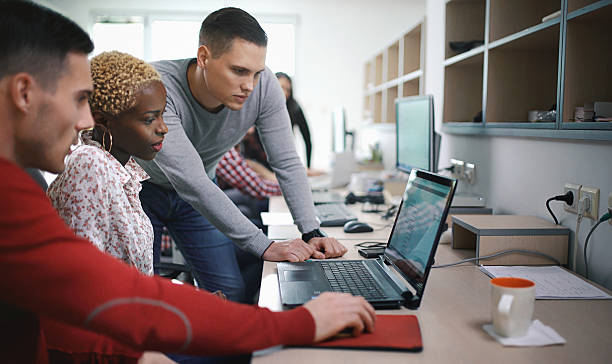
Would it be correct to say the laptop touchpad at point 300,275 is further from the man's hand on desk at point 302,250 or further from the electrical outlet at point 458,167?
the electrical outlet at point 458,167

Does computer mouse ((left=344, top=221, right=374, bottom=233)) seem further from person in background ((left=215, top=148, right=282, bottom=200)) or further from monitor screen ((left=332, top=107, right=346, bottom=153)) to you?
monitor screen ((left=332, top=107, right=346, bottom=153))

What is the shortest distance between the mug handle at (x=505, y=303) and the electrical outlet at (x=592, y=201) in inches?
24.3

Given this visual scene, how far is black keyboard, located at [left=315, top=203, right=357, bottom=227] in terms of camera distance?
77.5 inches

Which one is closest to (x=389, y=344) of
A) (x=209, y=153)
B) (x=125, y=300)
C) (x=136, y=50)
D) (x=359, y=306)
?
(x=359, y=306)

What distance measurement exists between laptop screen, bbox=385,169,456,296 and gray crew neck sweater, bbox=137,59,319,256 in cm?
38

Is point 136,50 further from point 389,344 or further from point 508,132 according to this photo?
point 389,344

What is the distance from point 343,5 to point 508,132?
513 cm

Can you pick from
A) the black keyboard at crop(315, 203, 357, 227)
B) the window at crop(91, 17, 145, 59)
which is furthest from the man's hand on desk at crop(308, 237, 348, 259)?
the window at crop(91, 17, 145, 59)

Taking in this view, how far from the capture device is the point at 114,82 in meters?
1.21

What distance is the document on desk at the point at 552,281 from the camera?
3.73 ft

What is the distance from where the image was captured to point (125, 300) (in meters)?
0.69

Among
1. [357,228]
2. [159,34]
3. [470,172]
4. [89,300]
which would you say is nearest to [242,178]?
[357,228]

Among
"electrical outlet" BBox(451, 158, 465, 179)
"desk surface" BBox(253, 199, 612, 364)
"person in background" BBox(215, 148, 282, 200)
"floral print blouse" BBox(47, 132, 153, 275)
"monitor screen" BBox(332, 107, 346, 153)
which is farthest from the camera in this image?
"monitor screen" BBox(332, 107, 346, 153)

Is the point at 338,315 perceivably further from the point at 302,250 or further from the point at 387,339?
the point at 302,250
